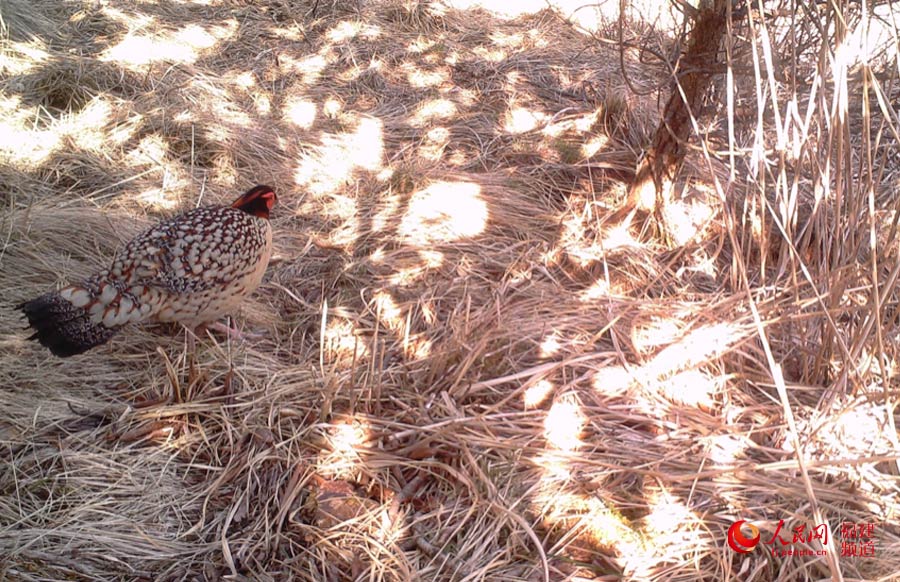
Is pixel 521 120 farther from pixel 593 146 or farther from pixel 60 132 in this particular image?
pixel 60 132

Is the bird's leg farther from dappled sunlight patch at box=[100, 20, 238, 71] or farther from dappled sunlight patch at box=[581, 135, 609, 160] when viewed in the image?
dappled sunlight patch at box=[100, 20, 238, 71]

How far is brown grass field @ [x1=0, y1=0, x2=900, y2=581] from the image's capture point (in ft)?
7.28

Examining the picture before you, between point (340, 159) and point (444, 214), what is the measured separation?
89cm

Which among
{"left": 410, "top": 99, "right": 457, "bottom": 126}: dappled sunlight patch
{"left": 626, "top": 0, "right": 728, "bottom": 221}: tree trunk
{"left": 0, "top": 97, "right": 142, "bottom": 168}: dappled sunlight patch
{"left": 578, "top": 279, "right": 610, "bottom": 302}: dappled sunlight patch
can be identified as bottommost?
{"left": 0, "top": 97, "right": 142, "bottom": 168}: dappled sunlight patch

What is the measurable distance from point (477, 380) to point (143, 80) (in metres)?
3.22

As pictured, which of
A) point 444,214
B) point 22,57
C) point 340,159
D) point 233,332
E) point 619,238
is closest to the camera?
point 233,332

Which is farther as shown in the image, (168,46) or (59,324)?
(168,46)

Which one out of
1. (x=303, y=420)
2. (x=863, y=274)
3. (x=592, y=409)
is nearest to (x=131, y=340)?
(x=303, y=420)

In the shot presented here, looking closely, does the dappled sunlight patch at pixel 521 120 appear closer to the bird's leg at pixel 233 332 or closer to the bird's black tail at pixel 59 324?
the bird's leg at pixel 233 332

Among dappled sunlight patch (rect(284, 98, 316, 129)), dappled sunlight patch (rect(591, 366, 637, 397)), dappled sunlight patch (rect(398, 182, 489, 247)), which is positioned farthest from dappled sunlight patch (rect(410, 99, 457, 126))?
dappled sunlight patch (rect(591, 366, 637, 397))

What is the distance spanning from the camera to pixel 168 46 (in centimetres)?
503

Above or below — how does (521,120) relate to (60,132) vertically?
above

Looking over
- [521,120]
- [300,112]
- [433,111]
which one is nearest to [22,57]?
[300,112]

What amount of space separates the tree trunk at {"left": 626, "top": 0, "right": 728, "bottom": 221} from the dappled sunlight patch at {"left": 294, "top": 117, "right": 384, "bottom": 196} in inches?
60.4
